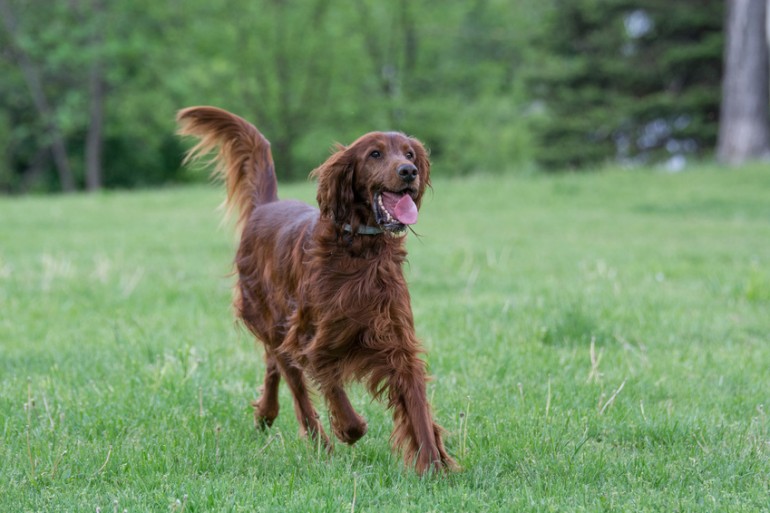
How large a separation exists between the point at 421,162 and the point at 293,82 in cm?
3225

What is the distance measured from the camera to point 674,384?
14.4 ft

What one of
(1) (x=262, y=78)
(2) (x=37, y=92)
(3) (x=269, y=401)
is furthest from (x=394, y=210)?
(2) (x=37, y=92)

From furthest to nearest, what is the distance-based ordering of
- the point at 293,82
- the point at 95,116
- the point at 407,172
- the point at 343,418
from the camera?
the point at 293,82 < the point at 95,116 < the point at 343,418 < the point at 407,172

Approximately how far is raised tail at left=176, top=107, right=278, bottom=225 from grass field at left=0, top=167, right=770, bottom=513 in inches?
18.4

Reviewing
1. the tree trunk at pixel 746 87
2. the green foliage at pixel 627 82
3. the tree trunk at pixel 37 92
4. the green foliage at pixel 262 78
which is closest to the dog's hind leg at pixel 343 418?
the tree trunk at pixel 746 87

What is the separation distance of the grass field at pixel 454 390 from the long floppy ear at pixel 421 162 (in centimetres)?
99

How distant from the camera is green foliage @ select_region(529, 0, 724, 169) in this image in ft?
76.6

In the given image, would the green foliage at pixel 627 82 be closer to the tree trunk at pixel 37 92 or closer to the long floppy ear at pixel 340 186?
the tree trunk at pixel 37 92

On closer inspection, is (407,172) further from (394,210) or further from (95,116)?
(95,116)

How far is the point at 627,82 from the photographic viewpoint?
2473 centimetres

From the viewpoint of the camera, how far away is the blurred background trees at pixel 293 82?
26.6 metres

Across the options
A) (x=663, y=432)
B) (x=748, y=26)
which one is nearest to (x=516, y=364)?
(x=663, y=432)

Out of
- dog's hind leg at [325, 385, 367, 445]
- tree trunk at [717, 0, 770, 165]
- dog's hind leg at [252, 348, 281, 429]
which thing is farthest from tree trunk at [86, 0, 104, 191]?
dog's hind leg at [325, 385, 367, 445]

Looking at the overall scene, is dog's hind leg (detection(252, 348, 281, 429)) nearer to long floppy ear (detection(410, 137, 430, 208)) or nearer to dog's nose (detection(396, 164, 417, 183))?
long floppy ear (detection(410, 137, 430, 208))
